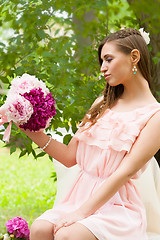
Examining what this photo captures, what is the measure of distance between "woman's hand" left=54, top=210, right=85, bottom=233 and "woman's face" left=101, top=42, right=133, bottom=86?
73cm

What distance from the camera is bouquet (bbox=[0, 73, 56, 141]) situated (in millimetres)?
2094

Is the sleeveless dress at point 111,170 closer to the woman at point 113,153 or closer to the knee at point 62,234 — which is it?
the woman at point 113,153

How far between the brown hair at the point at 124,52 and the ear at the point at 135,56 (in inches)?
0.9

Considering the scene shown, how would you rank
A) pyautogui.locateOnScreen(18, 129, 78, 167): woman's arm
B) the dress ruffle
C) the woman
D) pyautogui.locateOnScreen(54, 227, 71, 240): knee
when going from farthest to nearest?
pyautogui.locateOnScreen(18, 129, 78, 167): woman's arm, the dress ruffle, the woman, pyautogui.locateOnScreen(54, 227, 71, 240): knee

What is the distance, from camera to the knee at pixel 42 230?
2.03 m

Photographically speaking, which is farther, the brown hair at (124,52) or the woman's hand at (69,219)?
the brown hair at (124,52)

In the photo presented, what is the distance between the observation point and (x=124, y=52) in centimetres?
224

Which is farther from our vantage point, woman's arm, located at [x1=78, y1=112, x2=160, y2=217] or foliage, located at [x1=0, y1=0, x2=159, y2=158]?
foliage, located at [x1=0, y1=0, x2=159, y2=158]

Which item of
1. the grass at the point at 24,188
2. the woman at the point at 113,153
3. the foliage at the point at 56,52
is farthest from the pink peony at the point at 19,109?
the grass at the point at 24,188

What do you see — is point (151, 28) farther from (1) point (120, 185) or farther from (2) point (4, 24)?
(1) point (120, 185)

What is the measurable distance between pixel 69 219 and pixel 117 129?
55cm

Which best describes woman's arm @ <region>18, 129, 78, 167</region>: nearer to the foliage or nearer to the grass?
the foliage

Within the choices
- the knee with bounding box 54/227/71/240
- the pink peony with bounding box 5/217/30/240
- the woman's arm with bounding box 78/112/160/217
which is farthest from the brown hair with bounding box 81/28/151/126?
the pink peony with bounding box 5/217/30/240

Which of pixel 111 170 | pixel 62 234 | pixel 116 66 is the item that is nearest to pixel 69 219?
pixel 62 234
